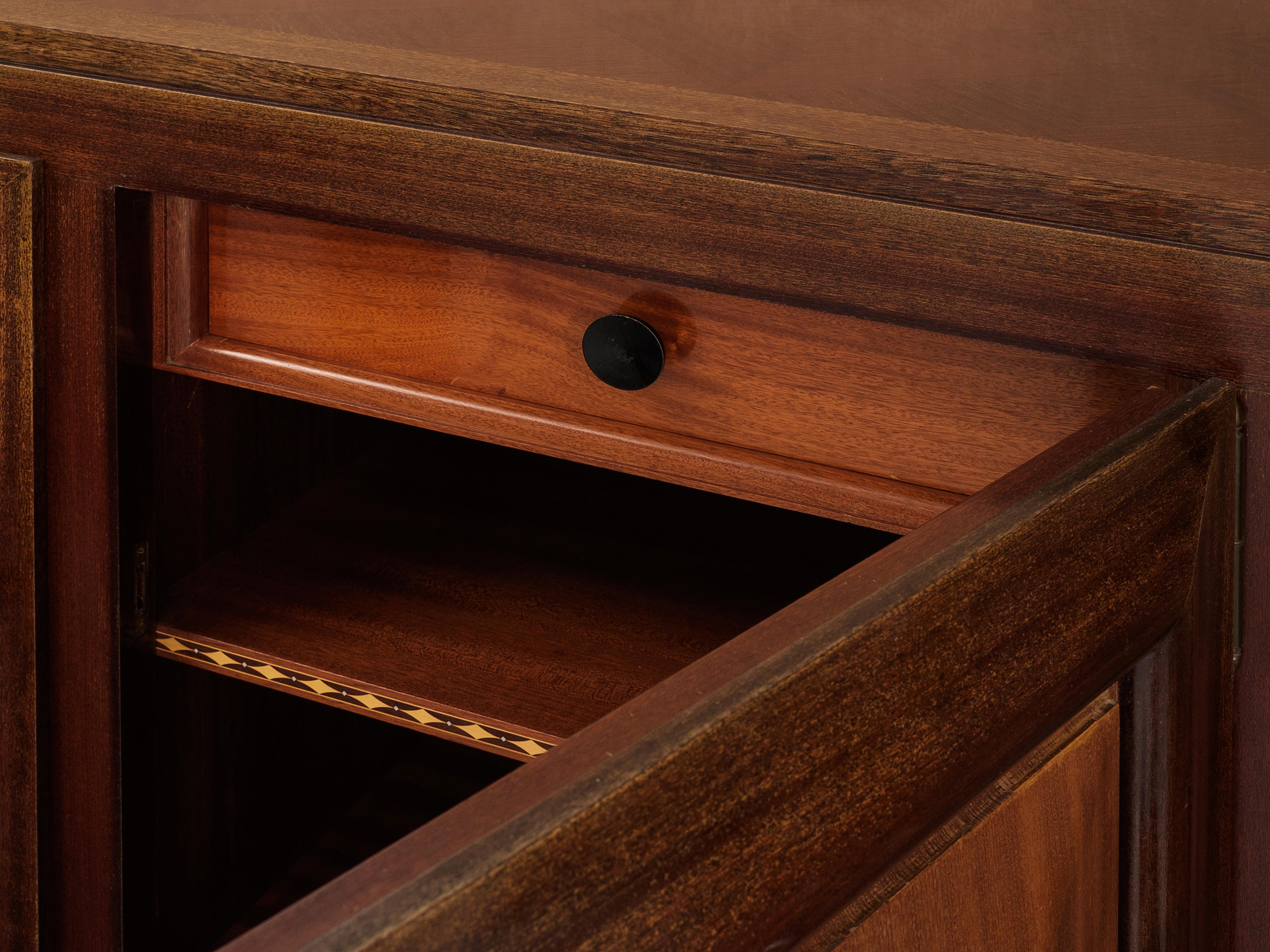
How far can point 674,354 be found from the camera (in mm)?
460

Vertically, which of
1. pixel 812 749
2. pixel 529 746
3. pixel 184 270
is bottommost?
pixel 812 749

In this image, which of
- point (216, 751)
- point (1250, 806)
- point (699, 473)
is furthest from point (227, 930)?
point (1250, 806)

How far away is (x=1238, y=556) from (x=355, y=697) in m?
0.34

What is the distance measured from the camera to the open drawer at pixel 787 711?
199 millimetres

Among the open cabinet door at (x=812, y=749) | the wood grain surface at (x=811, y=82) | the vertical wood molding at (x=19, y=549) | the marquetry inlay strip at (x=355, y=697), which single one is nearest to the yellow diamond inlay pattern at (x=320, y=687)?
the marquetry inlay strip at (x=355, y=697)

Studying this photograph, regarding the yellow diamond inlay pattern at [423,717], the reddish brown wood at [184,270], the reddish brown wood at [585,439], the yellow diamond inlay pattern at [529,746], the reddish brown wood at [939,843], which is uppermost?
the reddish brown wood at [184,270]

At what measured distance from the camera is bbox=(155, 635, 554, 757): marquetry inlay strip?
0.53 m

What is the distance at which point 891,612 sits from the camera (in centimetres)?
25

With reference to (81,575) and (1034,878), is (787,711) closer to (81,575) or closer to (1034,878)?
(1034,878)

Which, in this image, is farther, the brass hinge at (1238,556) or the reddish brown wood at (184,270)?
the reddish brown wood at (184,270)

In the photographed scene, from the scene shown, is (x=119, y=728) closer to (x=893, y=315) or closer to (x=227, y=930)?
(x=227, y=930)

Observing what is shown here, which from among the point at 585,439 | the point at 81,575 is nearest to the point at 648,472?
the point at 585,439

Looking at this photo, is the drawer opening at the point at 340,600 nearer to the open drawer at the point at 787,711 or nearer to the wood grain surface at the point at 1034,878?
the open drawer at the point at 787,711

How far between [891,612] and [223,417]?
432 millimetres
